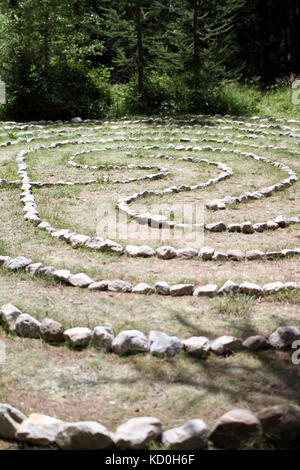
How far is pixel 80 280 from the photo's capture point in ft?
16.3

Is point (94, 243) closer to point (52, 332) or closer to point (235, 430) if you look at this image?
point (52, 332)

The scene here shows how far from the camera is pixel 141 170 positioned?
9602 millimetres

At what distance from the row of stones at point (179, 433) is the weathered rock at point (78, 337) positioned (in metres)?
1.00

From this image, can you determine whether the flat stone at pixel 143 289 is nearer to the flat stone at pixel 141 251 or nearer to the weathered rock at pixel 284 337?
the flat stone at pixel 141 251

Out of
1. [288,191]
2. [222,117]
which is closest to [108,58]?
[222,117]

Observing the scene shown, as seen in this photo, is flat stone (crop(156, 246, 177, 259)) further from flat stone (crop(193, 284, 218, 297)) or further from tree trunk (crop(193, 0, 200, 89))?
tree trunk (crop(193, 0, 200, 89))

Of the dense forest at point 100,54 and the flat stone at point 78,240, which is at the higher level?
the dense forest at point 100,54

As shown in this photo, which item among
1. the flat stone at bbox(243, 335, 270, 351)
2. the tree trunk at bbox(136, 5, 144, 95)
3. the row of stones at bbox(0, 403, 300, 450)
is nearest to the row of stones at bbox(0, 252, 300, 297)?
the flat stone at bbox(243, 335, 270, 351)

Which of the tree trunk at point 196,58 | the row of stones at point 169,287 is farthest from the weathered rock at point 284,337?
the tree trunk at point 196,58

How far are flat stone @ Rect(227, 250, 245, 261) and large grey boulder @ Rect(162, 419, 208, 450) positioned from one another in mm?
2941

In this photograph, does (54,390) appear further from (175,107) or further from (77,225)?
(175,107)

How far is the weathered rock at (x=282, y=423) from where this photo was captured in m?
2.83

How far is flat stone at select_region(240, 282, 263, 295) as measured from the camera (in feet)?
15.5

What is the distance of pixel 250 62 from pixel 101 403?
2593 cm
